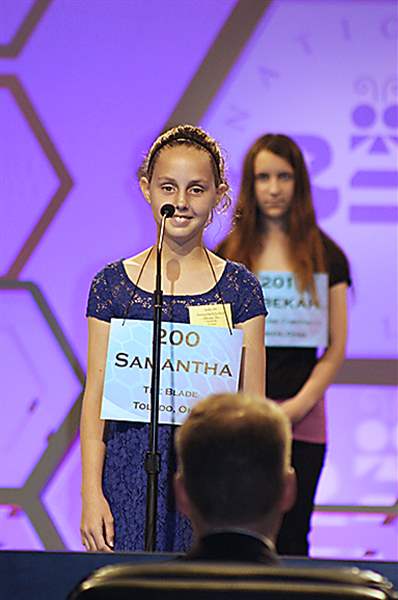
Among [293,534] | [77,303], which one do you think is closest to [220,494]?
[293,534]

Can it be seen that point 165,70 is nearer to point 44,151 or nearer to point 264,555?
point 44,151

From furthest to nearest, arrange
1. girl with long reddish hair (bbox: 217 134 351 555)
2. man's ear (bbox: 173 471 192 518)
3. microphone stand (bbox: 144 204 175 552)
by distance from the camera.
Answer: girl with long reddish hair (bbox: 217 134 351 555) → microphone stand (bbox: 144 204 175 552) → man's ear (bbox: 173 471 192 518)

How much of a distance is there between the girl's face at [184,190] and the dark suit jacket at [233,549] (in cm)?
158

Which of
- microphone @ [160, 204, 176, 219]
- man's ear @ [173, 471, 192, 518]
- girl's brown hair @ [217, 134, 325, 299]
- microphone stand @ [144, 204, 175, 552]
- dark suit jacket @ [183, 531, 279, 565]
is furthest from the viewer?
girl's brown hair @ [217, 134, 325, 299]

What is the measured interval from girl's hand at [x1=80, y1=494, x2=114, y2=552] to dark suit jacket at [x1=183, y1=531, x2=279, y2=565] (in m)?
1.46

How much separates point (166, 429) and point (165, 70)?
2.62 meters

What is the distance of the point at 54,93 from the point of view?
5469 millimetres

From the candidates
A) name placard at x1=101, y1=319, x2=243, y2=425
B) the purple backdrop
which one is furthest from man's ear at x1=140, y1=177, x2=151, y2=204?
the purple backdrop

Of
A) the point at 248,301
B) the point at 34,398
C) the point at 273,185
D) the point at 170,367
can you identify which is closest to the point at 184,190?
the point at 248,301

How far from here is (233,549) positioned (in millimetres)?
1688

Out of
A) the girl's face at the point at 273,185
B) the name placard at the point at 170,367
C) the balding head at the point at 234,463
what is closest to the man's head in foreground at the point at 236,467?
the balding head at the point at 234,463

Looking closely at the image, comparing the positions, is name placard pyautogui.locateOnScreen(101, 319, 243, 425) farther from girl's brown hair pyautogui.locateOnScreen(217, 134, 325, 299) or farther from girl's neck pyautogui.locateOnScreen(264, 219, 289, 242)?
girl's neck pyautogui.locateOnScreen(264, 219, 289, 242)

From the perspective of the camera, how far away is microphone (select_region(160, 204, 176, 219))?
3125 millimetres

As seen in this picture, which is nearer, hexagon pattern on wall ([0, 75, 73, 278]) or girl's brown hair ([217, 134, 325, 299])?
girl's brown hair ([217, 134, 325, 299])
